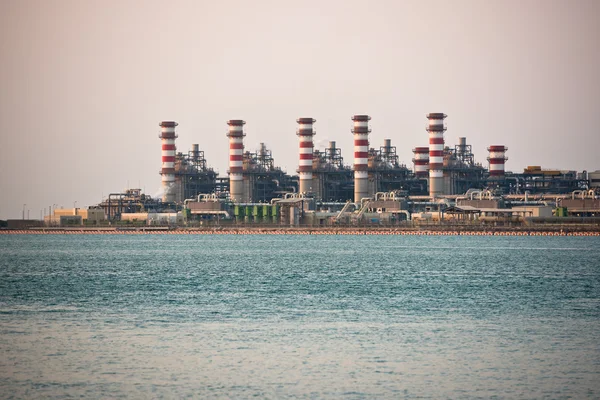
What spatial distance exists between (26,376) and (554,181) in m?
101

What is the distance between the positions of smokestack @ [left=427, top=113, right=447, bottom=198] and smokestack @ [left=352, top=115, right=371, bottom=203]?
23.2ft

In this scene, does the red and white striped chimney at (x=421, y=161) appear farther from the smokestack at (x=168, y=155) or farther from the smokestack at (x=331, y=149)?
the smokestack at (x=168, y=155)

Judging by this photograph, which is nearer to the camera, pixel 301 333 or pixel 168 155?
pixel 301 333

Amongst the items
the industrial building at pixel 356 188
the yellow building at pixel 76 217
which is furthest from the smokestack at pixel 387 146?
the yellow building at pixel 76 217

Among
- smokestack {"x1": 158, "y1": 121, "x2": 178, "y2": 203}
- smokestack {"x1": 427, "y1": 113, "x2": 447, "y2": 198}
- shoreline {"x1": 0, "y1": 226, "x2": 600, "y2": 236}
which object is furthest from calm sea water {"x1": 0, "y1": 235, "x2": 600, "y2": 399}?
smokestack {"x1": 158, "y1": 121, "x2": 178, "y2": 203}

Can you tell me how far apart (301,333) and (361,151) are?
3440 inches

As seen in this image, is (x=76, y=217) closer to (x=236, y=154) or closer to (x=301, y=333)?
(x=236, y=154)

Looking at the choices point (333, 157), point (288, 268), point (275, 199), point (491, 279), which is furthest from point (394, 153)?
point (491, 279)

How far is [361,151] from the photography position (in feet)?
376

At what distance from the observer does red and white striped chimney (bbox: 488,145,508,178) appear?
11606 cm

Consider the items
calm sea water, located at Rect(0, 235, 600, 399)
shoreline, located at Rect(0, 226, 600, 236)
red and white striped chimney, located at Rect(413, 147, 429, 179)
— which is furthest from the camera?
red and white striped chimney, located at Rect(413, 147, 429, 179)

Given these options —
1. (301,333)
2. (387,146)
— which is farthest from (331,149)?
(301,333)

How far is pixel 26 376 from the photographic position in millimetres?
21875

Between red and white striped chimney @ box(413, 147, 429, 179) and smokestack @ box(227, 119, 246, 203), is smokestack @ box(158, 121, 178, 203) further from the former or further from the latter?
red and white striped chimney @ box(413, 147, 429, 179)
